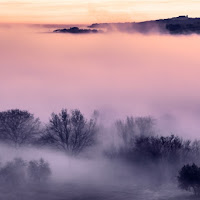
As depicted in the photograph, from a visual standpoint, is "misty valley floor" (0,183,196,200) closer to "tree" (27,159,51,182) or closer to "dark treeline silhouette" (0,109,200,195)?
"tree" (27,159,51,182)

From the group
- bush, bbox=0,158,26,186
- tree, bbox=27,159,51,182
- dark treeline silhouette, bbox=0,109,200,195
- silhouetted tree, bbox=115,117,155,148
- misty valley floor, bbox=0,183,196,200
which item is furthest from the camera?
silhouetted tree, bbox=115,117,155,148

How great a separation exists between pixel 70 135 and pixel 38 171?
38.6 ft

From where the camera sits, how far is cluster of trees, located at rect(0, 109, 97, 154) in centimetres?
7344

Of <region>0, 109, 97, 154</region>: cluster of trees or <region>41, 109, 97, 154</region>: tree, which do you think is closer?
<region>41, 109, 97, 154</region>: tree

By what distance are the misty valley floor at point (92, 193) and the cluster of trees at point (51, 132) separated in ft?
32.7

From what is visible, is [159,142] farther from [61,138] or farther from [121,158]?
[61,138]

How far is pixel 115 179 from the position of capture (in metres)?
66.5

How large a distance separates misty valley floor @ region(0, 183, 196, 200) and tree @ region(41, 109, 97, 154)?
9689 millimetres

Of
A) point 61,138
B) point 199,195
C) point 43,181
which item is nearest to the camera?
point 199,195

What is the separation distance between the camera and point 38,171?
6334 cm

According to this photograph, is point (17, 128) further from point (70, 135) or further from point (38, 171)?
point (38, 171)

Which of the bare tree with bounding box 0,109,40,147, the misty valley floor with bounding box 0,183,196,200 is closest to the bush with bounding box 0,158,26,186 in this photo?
the misty valley floor with bounding box 0,183,196,200

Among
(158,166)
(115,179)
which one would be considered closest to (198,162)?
(158,166)

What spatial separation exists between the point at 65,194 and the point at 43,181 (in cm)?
412
